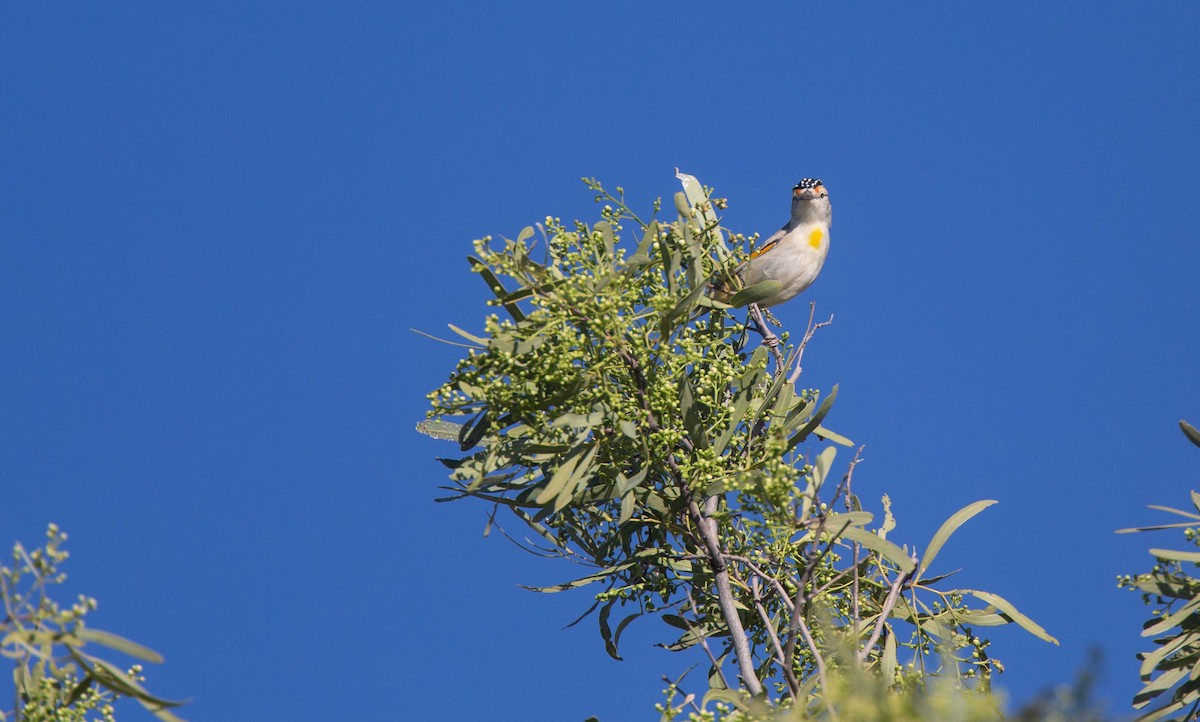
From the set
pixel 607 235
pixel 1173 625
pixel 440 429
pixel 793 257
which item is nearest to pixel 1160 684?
pixel 1173 625

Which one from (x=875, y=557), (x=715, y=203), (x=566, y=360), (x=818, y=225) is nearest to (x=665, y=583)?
(x=875, y=557)

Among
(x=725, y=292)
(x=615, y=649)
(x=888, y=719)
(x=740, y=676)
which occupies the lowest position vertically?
(x=888, y=719)

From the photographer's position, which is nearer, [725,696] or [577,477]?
[725,696]

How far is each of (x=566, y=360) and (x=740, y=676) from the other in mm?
1092

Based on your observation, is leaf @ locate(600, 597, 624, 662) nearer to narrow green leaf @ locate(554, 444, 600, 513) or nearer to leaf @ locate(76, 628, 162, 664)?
narrow green leaf @ locate(554, 444, 600, 513)

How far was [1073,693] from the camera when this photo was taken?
2025mm

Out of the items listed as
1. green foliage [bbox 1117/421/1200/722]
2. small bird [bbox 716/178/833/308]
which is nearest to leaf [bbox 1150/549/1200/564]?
green foliage [bbox 1117/421/1200/722]

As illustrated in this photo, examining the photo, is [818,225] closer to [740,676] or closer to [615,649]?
[615,649]

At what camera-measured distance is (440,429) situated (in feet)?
16.3

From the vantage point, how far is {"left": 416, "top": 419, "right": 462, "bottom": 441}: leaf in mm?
4934

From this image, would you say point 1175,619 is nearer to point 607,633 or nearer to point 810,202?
point 607,633

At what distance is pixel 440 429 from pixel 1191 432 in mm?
2626

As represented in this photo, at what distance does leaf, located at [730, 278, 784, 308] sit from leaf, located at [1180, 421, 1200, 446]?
146cm

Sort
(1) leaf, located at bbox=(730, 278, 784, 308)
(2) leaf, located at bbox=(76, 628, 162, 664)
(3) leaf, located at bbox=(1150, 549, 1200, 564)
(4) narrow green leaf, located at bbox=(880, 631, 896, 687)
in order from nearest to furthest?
(2) leaf, located at bbox=(76, 628, 162, 664) → (3) leaf, located at bbox=(1150, 549, 1200, 564) → (4) narrow green leaf, located at bbox=(880, 631, 896, 687) → (1) leaf, located at bbox=(730, 278, 784, 308)
